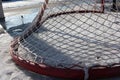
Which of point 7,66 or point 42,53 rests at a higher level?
point 42,53

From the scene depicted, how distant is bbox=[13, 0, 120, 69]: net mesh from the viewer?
13.0 ft

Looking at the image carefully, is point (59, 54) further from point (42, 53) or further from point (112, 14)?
point (112, 14)

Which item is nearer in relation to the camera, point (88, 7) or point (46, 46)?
point (46, 46)

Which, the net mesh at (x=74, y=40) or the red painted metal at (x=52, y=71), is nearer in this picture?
the red painted metal at (x=52, y=71)

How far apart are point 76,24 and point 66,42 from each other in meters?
1.03

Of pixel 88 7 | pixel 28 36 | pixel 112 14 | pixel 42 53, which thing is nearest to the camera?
pixel 42 53

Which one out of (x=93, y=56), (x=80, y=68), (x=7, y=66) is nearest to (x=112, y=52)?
(x=93, y=56)

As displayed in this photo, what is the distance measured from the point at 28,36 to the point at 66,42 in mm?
805

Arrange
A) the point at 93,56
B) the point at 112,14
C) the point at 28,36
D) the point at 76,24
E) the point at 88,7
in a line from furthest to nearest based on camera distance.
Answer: the point at 88,7
the point at 112,14
the point at 76,24
the point at 28,36
the point at 93,56

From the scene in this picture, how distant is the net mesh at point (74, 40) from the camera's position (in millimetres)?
3953

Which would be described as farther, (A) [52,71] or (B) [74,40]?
(B) [74,40]

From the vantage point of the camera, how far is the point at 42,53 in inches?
170

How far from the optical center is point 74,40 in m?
4.72

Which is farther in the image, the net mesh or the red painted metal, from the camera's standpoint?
the net mesh
